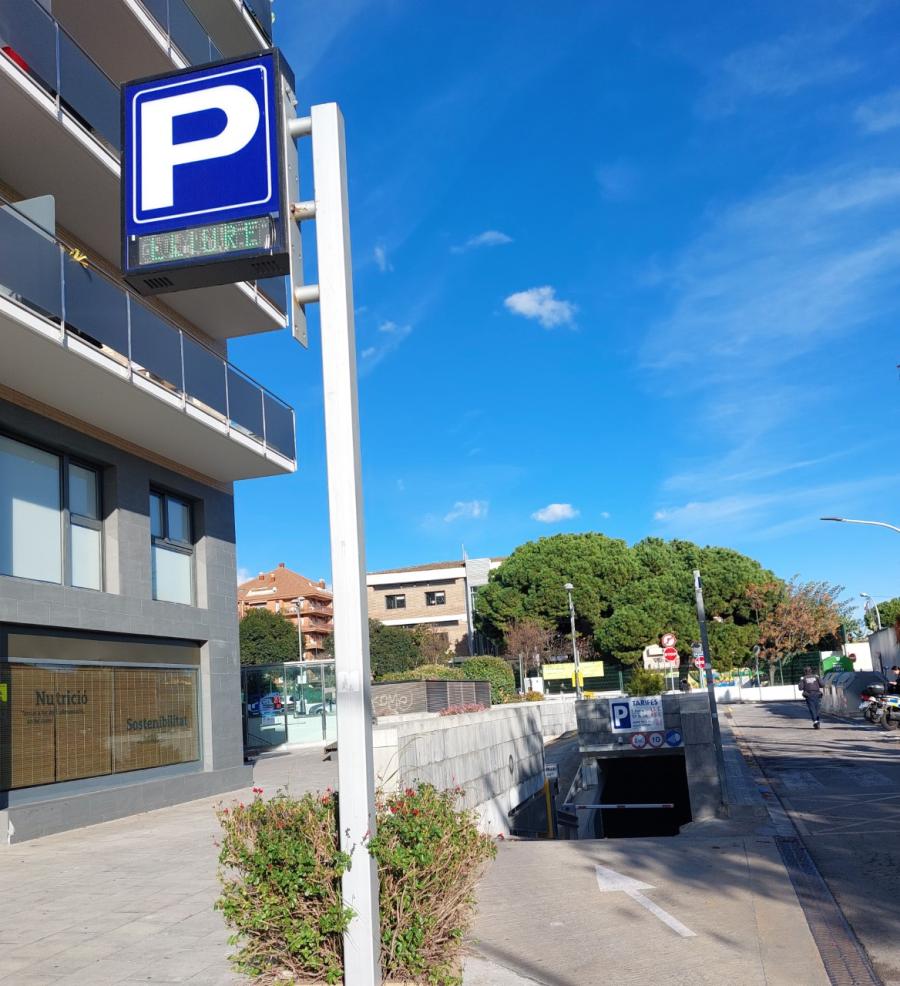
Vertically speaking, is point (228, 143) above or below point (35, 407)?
below

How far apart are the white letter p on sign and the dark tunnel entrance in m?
17.8

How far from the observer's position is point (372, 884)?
14.7 ft

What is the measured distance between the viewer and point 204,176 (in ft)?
16.3

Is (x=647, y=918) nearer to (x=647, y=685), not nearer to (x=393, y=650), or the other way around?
(x=647, y=685)

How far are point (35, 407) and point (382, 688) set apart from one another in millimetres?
12457

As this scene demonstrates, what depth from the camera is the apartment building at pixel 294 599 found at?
102562 millimetres

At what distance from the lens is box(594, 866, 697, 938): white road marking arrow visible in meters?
6.55

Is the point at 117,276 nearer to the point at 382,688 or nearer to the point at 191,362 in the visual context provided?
the point at 191,362

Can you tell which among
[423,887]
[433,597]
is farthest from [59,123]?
[433,597]

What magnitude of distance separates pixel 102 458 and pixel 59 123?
464cm

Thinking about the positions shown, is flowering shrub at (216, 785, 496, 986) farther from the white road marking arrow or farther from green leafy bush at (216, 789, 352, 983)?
the white road marking arrow

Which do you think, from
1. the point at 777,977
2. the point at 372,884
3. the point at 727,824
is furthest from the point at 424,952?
the point at 727,824

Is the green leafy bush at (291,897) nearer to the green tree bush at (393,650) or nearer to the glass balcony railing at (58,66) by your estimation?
the glass balcony railing at (58,66)

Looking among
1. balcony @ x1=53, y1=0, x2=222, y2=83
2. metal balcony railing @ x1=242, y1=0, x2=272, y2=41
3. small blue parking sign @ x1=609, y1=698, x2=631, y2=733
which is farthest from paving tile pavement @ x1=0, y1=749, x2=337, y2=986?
metal balcony railing @ x1=242, y1=0, x2=272, y2=41
